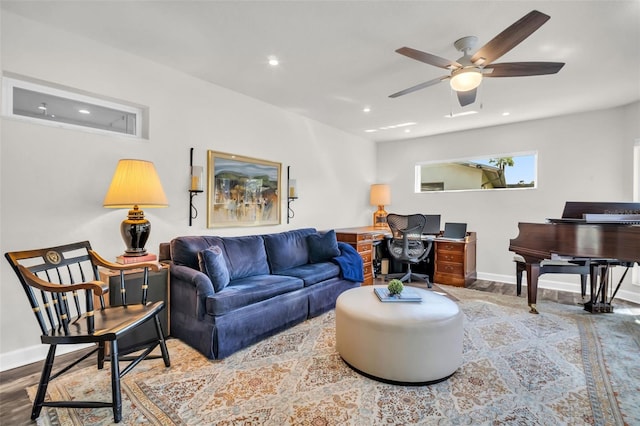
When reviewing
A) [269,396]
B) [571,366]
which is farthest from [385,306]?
[571,366]

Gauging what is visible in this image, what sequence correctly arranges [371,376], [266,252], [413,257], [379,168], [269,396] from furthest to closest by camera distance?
[379,168]
[413,257]
[266,252]
[371,376]
[269,396]

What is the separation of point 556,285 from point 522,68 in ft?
12.4

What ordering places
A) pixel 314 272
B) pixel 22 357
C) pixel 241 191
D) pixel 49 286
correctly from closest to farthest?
pixel 49 286 → pixel 22 357 → pixel 314 272 → pixel 241 191

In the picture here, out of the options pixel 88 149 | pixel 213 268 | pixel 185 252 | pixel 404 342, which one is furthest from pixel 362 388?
pixel 88 149

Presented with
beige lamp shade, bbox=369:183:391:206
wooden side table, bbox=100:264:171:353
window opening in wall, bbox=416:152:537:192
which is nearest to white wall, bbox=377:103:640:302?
window opening in wall, bbox=416:152:537:192

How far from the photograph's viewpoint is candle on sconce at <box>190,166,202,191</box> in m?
3.23

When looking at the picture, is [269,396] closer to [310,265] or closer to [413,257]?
[310,265]

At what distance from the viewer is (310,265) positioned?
12.1ft

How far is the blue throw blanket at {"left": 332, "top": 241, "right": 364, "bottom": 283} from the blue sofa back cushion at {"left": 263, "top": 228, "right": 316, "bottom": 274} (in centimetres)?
43

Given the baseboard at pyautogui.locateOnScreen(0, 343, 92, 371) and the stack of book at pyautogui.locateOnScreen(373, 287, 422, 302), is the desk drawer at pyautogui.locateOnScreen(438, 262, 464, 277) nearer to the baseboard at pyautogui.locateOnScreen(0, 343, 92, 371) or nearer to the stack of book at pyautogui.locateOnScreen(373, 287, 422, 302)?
the stack of book at pyautogui.locateOnScreen(373, 287, 422, 302)

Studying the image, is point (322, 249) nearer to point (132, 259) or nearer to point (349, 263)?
point (349, 263)

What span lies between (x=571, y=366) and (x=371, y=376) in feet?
5.00

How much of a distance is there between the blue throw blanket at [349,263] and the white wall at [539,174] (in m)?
2.54

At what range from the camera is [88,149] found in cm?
257
